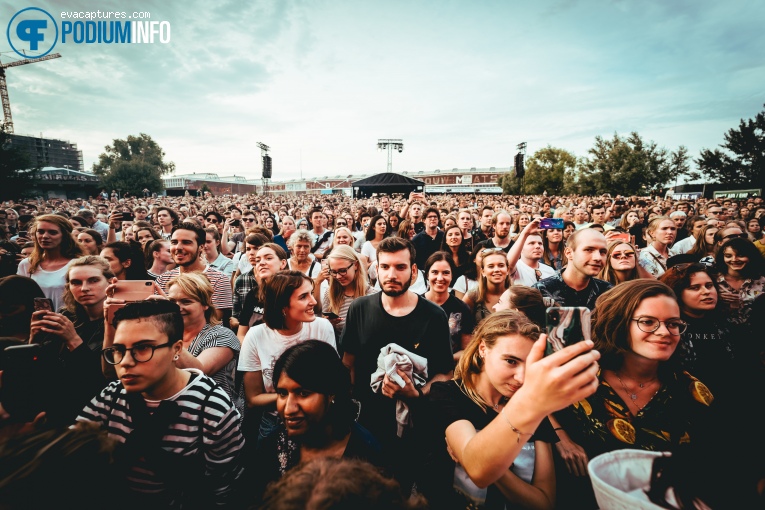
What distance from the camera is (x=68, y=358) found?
204cm

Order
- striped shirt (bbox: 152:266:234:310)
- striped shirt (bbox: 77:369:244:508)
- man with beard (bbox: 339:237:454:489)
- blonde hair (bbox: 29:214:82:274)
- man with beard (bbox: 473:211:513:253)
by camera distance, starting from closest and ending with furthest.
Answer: striped shirt (bbox: 77:369:244:508)
man with beard (bbox: 339:237:454:489)
blonde hair (bbox: 29:214:82:274)
striped shirt (bbox: 152:266:234:310)
man with beard (bbox: 473:211:513:253)

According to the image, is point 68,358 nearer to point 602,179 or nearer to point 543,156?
point 602,179

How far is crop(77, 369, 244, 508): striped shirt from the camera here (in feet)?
5.21

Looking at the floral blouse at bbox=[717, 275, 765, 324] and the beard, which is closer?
the beard

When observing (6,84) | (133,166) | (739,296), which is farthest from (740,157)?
(6,84)

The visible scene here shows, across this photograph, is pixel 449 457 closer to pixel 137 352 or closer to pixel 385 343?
pixel 385 343

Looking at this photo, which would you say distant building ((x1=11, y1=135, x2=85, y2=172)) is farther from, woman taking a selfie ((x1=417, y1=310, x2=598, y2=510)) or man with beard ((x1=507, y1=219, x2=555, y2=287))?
woman taking a selfie ((x1=417, y1=310, x2=598, y2=510))

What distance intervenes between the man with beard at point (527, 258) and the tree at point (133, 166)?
2297 inches

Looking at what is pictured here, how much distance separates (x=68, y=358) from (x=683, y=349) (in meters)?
4.49

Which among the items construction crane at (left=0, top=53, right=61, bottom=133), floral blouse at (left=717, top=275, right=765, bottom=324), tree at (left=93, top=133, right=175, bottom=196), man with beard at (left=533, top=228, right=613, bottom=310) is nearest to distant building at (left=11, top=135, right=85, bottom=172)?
construction crane at (left=0, top=53, right=61, bottom=133)

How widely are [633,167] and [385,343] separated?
121ft

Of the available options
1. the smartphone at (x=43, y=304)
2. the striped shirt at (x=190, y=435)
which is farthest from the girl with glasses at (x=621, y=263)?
the smartphone at (x=43, y=304)

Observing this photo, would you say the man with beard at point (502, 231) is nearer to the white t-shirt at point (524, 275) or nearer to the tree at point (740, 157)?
the white t-shirt at point (524, 275)

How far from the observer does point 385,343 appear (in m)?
2.36
